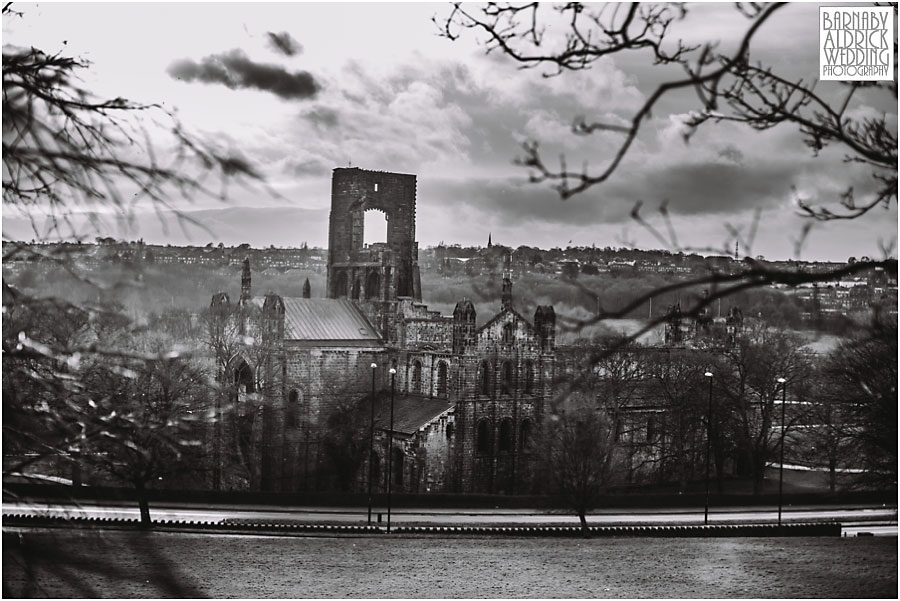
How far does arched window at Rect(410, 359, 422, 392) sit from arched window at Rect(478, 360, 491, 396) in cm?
Answer: 284

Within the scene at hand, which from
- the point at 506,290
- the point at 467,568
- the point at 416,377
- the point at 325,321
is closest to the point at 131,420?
the point at 467,568

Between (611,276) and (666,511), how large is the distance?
1529cm

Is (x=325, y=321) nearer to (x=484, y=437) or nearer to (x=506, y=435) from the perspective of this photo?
(x=484, y=437)

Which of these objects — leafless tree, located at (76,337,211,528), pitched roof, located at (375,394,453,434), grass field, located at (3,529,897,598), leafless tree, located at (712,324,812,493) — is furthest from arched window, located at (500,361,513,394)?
grass field, located at (3,529,897,598)

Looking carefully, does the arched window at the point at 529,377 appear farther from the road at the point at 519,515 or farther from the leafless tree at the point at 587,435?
the road at the point at 519,515

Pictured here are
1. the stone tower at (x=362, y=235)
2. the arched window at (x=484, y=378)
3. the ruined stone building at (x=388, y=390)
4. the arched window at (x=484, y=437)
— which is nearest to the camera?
the ruined stone building at (x=388, y=390)

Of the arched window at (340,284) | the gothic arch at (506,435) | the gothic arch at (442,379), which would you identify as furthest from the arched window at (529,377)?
the arched window at (340,284)

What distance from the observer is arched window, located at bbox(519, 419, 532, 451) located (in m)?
38.7

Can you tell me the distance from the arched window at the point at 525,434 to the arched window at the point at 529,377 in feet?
3.84

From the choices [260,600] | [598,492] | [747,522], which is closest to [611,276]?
[260,600]

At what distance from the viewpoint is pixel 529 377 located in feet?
129

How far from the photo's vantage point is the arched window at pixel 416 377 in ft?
134

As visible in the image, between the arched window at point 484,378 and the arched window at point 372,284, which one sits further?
the arched window at point 372,284

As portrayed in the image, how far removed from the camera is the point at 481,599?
51.2 feet
